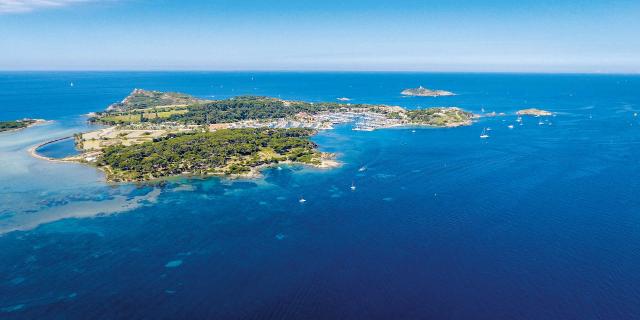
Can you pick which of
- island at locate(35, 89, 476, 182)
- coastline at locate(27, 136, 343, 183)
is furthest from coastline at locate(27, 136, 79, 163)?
island at locate(35, 89, 476, 182)

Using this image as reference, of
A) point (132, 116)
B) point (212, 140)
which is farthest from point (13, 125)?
point (212, 140)

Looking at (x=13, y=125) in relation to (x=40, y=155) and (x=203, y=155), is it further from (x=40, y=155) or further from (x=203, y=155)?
(x=203, y=155)

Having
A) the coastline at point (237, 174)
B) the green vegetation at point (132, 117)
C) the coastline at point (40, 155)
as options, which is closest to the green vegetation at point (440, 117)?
the coastline at point (237, 174)

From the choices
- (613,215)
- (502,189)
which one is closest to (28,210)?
(502,189)

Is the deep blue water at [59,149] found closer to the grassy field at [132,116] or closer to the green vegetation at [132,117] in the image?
the green vegetation at [132,117]

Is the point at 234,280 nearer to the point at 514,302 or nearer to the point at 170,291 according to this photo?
the point at 170,291
